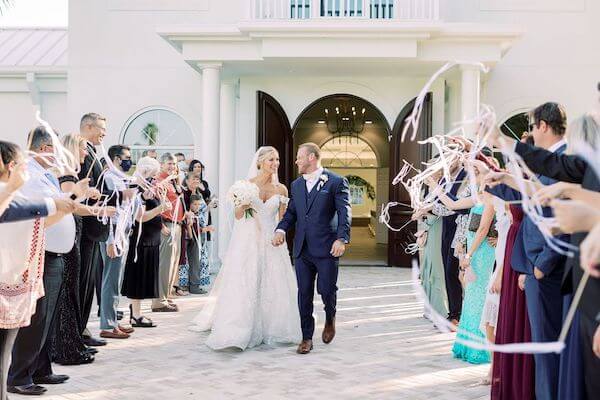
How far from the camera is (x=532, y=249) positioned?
Result: 14.0 feet

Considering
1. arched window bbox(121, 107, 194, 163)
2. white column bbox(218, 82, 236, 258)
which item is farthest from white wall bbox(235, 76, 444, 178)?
arched window bbox(121, 107, 194, 163)

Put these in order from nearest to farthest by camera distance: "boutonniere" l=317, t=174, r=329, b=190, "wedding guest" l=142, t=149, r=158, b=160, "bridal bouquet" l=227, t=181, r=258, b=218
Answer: "boutonniere" l=317, t=174, r=329, b=190 → "bridal bouquet" l=227, t=181, r=258, b=218 → "wedding guest" l=142, t=149, r=158, b=160

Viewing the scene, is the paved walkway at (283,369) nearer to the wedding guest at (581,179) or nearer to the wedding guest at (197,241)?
the wedding guest at (581,179)

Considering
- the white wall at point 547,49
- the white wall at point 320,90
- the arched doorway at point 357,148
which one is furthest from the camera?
the arched doorway at point 357,148

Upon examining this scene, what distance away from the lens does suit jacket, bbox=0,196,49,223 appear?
3.91m

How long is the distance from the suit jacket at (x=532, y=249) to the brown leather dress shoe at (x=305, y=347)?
2906 mm

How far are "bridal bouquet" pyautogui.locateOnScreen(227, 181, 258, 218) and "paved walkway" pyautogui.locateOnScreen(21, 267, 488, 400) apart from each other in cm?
156

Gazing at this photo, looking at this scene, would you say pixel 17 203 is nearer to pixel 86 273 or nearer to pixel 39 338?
pixel 39 338

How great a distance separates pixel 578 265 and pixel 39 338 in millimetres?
3989

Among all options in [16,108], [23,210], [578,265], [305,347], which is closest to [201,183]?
[305,347]

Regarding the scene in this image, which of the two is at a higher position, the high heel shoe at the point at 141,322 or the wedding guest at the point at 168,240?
the wedding guest at the point at 168,240

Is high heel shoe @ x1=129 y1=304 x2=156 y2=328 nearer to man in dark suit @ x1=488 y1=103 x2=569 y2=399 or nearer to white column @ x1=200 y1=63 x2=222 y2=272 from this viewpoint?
man in dark suit @ x1=488 y1=103 x2=569 y2=399

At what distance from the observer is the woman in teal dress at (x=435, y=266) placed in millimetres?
8523

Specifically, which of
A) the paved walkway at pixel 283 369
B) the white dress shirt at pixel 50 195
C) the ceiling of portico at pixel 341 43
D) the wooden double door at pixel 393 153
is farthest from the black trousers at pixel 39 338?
the wooden double door at pixel 393 153
